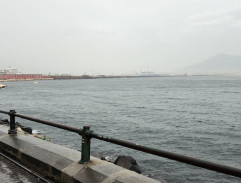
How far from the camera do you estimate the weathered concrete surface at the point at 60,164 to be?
4.30 meters

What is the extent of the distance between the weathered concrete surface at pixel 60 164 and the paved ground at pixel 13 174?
0.29m

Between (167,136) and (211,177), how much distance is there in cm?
1005

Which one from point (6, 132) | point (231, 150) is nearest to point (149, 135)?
point (231, 150)

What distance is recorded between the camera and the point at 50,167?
190 inches

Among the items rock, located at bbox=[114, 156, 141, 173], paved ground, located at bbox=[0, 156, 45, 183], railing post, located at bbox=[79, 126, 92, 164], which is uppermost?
railing post, located at bbox=[79, 126, 92, 164]

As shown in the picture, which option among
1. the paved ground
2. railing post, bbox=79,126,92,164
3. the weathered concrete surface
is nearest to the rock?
the weathered concrete surface

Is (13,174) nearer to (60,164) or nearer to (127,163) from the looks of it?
(60,164)

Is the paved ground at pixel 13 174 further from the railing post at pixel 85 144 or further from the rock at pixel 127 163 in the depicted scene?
the rock at pixel 127 163

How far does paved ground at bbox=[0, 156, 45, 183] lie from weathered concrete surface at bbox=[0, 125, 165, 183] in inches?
11.4

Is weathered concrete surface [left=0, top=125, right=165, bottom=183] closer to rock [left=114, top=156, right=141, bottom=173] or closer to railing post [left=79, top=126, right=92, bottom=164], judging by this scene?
railing post [left=79, top=126, right=92, bottom=164]

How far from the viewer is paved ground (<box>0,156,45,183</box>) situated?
454 centimetres

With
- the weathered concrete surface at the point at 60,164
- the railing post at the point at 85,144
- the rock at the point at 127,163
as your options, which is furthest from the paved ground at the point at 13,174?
the rock at the point at 127,163

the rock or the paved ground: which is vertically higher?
the paved ground

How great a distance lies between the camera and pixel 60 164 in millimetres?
4879
